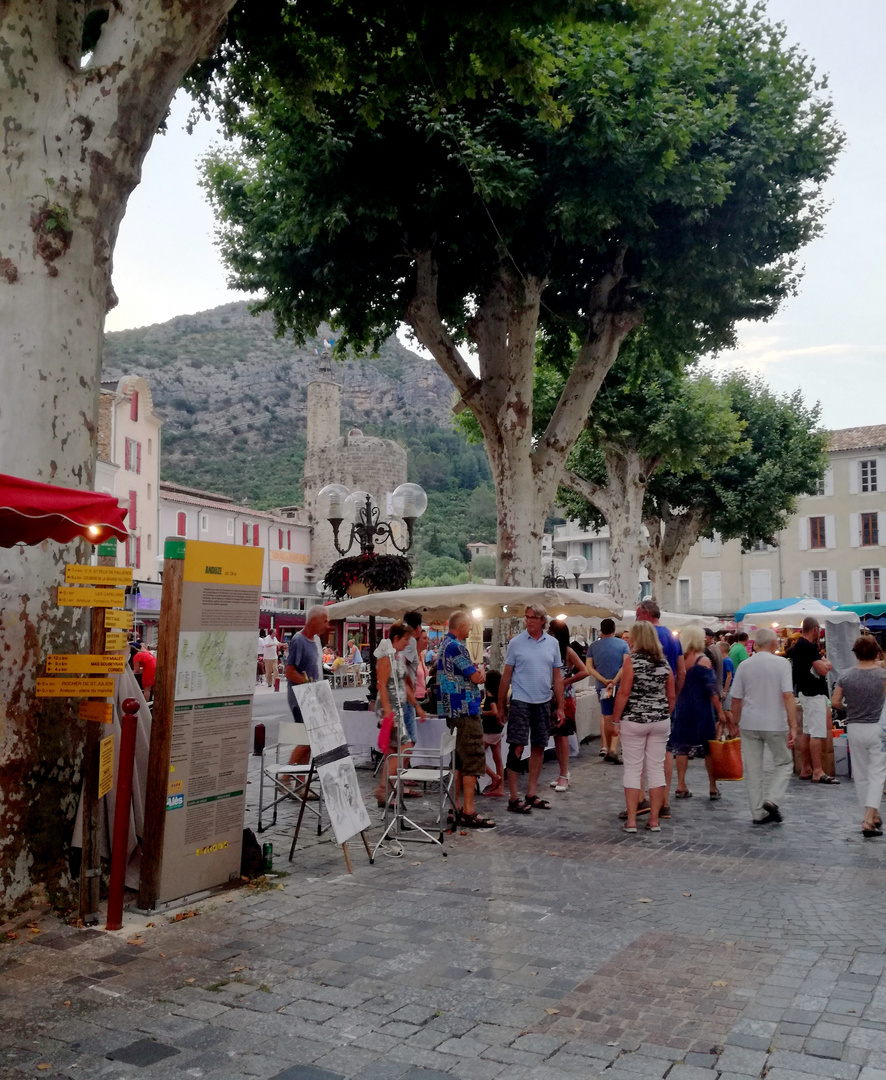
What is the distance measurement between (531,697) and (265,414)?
119 metres

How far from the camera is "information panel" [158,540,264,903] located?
5801 millimetres

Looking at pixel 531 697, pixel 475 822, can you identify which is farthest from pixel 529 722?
pixel 475 822

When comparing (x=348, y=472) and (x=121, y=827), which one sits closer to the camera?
(x=121, y=827)

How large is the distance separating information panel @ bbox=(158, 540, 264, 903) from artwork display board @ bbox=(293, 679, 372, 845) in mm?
455

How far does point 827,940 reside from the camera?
5.09 m

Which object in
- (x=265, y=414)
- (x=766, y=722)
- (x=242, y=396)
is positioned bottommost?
(x=766, y=722)

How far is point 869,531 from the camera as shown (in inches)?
2013

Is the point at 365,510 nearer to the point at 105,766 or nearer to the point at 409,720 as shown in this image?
the point at 409,720

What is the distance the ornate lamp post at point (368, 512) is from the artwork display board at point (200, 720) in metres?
6.79

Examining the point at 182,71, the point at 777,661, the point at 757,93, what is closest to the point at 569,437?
the point at 757,93

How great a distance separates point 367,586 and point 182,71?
8591mm

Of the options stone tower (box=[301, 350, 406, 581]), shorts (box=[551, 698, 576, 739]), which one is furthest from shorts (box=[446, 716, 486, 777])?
stone tower (box=[301, 350, 406, 581])

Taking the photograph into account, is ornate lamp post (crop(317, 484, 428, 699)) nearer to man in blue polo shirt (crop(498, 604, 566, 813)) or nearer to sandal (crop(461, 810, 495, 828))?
man in blue polo shirt (crop(498, 604, 566, 813))

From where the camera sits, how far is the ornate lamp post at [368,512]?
14.0 m
